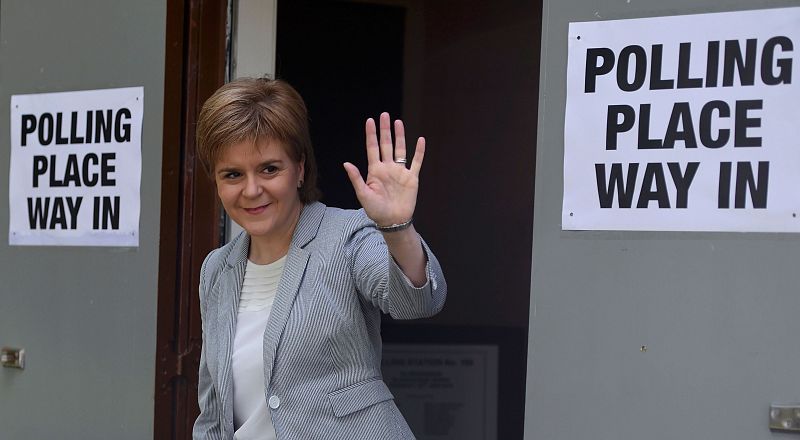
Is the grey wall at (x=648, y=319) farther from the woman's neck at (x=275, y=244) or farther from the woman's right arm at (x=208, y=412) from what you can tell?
the woman's right arm at (x=208, y=412)

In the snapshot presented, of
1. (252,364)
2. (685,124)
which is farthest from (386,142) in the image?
(685,124)

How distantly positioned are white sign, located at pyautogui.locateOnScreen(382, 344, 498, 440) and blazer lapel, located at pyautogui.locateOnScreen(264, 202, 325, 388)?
6.92ft

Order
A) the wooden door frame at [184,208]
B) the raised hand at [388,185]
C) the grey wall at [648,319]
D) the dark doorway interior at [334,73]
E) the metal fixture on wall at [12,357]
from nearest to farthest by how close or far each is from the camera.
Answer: the raised hand at [388,185] < the grey wall at [648,319] < the wooden door frame at [184,208] < the metal fixture on wall at [12,357] < the dark doorway interior at [334,73]

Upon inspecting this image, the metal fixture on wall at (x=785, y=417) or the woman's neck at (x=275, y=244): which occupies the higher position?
the woman's neck at (x=275, y=244)

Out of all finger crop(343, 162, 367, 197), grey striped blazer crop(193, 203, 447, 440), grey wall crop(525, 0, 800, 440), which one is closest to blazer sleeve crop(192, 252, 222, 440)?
grey striped blazer crop(193, 203, 447, 440)

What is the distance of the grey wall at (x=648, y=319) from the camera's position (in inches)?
93.5

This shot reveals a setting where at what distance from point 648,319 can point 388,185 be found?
2.56 ft

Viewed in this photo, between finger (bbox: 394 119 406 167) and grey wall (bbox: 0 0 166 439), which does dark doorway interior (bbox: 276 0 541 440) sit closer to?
grey wall (bbox: 0 0 166 439)

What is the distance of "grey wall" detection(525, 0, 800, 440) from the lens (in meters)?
2.38

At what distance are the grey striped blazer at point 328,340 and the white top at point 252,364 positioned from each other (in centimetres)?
2

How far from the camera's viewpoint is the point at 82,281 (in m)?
3.46

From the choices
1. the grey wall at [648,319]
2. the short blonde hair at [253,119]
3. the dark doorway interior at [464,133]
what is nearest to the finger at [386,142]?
the short blonde hair at [253,119]

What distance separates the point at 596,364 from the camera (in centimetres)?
253

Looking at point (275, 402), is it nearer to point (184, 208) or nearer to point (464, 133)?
point (184, 208)
